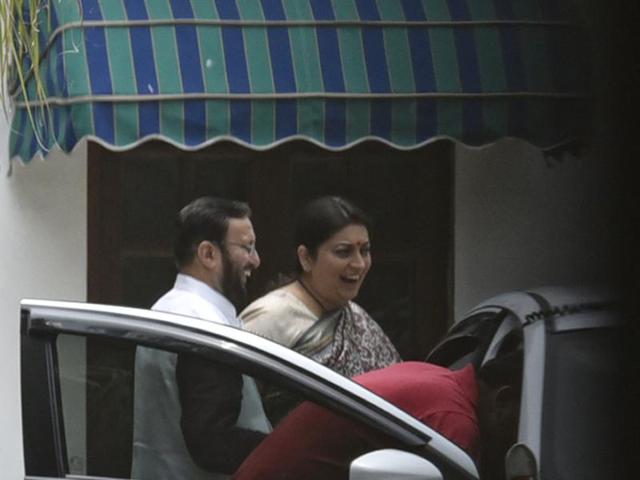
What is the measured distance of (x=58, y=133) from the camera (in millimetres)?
6496

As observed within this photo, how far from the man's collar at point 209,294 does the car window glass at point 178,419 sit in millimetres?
1375

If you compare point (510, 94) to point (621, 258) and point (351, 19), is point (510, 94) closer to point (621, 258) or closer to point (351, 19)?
point (351, 19)

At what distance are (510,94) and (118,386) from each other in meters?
2.79

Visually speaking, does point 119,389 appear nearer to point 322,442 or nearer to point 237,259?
point 322,442

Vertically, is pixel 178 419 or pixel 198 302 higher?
pixel 198 302

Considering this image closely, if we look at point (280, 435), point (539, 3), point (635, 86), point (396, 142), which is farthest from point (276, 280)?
point (280, 435)

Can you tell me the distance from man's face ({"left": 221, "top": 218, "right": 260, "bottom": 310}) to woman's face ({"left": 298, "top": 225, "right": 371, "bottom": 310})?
0.82ft

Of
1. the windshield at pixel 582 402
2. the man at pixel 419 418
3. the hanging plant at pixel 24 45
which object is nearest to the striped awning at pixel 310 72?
the hanging plant at pixel 24 45

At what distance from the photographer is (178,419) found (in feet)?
13.9

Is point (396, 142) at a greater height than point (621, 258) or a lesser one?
greater

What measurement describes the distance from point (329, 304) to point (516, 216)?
119 cm

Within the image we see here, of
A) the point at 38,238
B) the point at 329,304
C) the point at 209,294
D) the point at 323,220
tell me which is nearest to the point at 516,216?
the point at 323,220

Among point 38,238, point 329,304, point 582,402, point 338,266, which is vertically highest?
point 38,238

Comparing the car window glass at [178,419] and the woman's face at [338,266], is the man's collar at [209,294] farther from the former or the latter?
the car window glass at [178,419]
